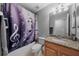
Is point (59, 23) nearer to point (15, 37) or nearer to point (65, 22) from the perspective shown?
point (65, 22)

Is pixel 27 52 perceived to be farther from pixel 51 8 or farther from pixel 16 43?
pixel 51 8

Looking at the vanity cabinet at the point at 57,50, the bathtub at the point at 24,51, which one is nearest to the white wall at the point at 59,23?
the vanity cabinet at the point at 57,50

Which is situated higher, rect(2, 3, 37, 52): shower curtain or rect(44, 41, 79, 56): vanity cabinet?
rect(2, 3, 37, 52): shower curtain

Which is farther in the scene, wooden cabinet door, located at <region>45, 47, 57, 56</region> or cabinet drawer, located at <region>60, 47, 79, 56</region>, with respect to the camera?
wooden cabinet door, located at <region>45, 47, 57, 56</region>

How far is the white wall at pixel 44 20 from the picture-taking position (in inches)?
68.8

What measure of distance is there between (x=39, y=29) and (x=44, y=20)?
15 centimetres

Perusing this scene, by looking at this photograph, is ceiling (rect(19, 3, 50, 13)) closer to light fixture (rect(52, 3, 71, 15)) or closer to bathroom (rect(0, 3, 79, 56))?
bathroom (rect(0, 3, 79, 56))

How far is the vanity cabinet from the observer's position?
1.64 meters

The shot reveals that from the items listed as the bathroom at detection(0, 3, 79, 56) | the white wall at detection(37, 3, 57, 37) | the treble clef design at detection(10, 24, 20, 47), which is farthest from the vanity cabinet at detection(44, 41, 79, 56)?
the treble clef design at detection(10, 24, 20, 47)

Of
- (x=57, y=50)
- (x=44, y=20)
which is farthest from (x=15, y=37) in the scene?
(x=57, y=50)

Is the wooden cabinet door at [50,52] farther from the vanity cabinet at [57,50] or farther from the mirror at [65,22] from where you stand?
the mirror at [65,22]

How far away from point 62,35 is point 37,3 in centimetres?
57

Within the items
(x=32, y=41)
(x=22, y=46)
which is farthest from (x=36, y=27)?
(x=22, y=46)

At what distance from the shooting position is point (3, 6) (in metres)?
1.66
